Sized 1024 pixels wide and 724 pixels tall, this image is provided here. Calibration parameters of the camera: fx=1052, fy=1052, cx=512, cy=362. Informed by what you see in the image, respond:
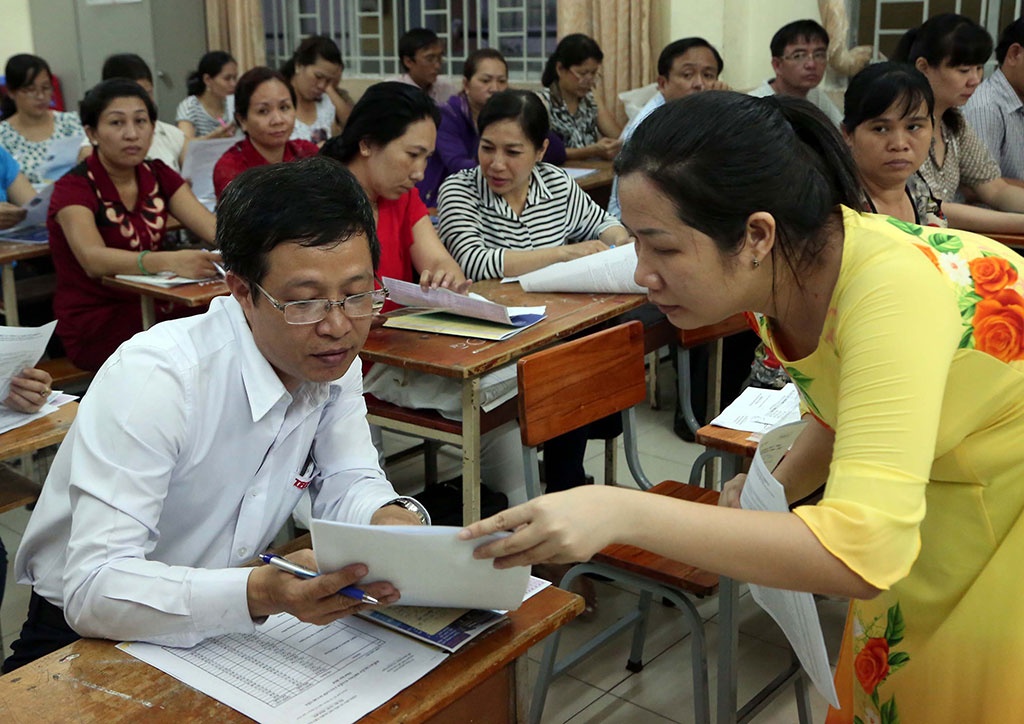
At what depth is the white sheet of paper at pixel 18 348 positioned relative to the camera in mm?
2012

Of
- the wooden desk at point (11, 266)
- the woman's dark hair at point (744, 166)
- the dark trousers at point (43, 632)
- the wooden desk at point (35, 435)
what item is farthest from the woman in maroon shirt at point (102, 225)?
the woman's dark hair at point (744, 166)

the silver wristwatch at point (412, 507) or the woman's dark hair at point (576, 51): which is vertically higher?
the woman's dark hair at point (576, 51)

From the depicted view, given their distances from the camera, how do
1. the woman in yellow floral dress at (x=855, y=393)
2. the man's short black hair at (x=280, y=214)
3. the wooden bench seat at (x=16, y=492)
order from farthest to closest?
the wooden bench seat at (x=16, y=492)
the man's short black hair at (x=280, y=214)
the woman in yellow floral dress at (x=855, y=393)

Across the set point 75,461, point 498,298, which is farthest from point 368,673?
point 498,298

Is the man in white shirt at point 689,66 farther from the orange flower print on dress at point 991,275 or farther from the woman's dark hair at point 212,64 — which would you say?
the orange flower print on dress at point 991,275

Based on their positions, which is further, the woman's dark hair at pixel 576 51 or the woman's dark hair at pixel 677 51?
the woman's dark hair at pixel 576 51

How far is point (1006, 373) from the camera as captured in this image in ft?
3.51

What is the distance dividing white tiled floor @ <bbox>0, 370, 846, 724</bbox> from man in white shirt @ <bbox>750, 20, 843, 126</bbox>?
10.1 feet

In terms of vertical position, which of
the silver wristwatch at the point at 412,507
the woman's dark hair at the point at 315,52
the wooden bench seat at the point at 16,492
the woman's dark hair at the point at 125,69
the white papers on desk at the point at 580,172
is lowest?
the wooden bench seat at the point at 16,492

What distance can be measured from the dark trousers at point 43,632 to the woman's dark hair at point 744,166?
1.00 meters

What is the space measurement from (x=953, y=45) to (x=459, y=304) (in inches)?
95.1

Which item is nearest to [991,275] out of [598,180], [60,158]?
[598,180]

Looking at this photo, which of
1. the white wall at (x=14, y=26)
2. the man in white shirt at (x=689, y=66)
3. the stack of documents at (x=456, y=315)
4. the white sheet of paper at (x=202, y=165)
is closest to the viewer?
the stack of documents at (x=456, y=315)

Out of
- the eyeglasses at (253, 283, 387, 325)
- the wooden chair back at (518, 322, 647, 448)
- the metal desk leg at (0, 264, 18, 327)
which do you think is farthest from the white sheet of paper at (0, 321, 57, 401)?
the metal desk leg at (0, 264, 18, 327)
